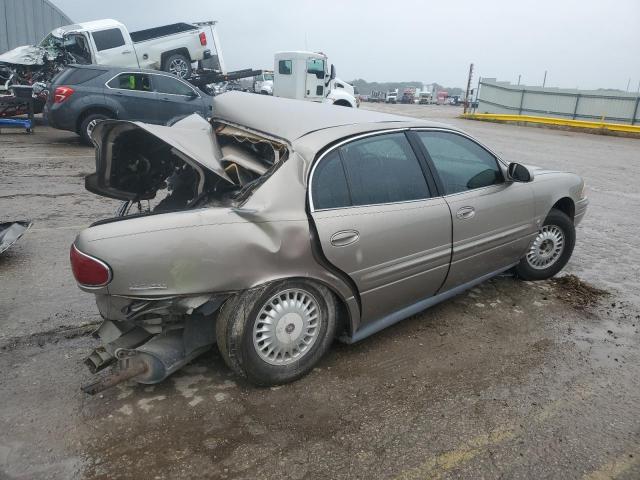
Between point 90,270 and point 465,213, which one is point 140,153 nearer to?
point 90,270

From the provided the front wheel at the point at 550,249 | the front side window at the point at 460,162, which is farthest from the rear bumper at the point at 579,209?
the front side window at the point at 460,162

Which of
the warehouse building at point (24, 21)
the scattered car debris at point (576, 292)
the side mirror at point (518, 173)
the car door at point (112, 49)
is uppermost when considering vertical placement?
the warehouse building at point (24, 21)

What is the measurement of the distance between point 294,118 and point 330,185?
608 mm

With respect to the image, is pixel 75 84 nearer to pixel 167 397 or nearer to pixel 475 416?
pixel 167 397

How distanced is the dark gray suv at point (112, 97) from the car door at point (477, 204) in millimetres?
8233

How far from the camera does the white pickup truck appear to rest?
14.4 meters

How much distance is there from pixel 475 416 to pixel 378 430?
1.82 ft

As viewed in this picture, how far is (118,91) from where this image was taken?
10398 mm

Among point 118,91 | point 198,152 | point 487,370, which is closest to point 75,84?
point 118,91

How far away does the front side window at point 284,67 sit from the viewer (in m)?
19.5

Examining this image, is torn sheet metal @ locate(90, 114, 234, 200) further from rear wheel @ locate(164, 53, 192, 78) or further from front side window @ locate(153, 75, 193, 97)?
rear wheel @ locate(164, 53, 192, 78)

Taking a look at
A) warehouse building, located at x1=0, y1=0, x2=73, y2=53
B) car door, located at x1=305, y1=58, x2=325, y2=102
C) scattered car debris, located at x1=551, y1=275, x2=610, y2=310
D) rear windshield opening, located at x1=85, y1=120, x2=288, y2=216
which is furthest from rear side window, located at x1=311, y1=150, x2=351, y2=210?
warehouse building, located at x1=0, y1=0, x2=73, y2=53

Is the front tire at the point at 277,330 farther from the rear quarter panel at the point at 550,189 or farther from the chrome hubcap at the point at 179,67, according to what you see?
the chrome hubcap at the point at 179,67

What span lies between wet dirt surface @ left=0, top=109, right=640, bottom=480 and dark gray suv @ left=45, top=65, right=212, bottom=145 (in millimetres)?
6816
